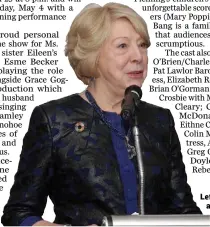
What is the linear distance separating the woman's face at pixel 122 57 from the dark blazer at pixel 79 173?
0.41ft

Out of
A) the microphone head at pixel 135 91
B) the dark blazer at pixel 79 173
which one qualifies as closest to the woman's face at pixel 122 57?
the dark blazer at pixel 79 173

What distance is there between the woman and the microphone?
233mm

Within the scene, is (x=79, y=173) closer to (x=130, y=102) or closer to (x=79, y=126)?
(x=79, y=126)

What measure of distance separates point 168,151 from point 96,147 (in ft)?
0.83

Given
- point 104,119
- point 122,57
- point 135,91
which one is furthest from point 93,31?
point 135,91

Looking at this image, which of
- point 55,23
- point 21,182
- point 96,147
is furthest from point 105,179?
point 55,23

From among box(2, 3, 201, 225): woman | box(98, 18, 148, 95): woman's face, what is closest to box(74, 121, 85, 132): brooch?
box(2, 3, 201, 225): woman

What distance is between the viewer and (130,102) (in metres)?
1.68

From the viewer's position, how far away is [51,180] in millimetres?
2018

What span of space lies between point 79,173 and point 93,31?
1.43 feet

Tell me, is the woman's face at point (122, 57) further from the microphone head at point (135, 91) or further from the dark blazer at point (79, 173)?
the microphone head at point (135, 91)

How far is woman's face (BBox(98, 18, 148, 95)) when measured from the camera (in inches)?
79.1

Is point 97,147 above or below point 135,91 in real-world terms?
below

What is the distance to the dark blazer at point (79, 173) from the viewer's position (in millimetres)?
1943
